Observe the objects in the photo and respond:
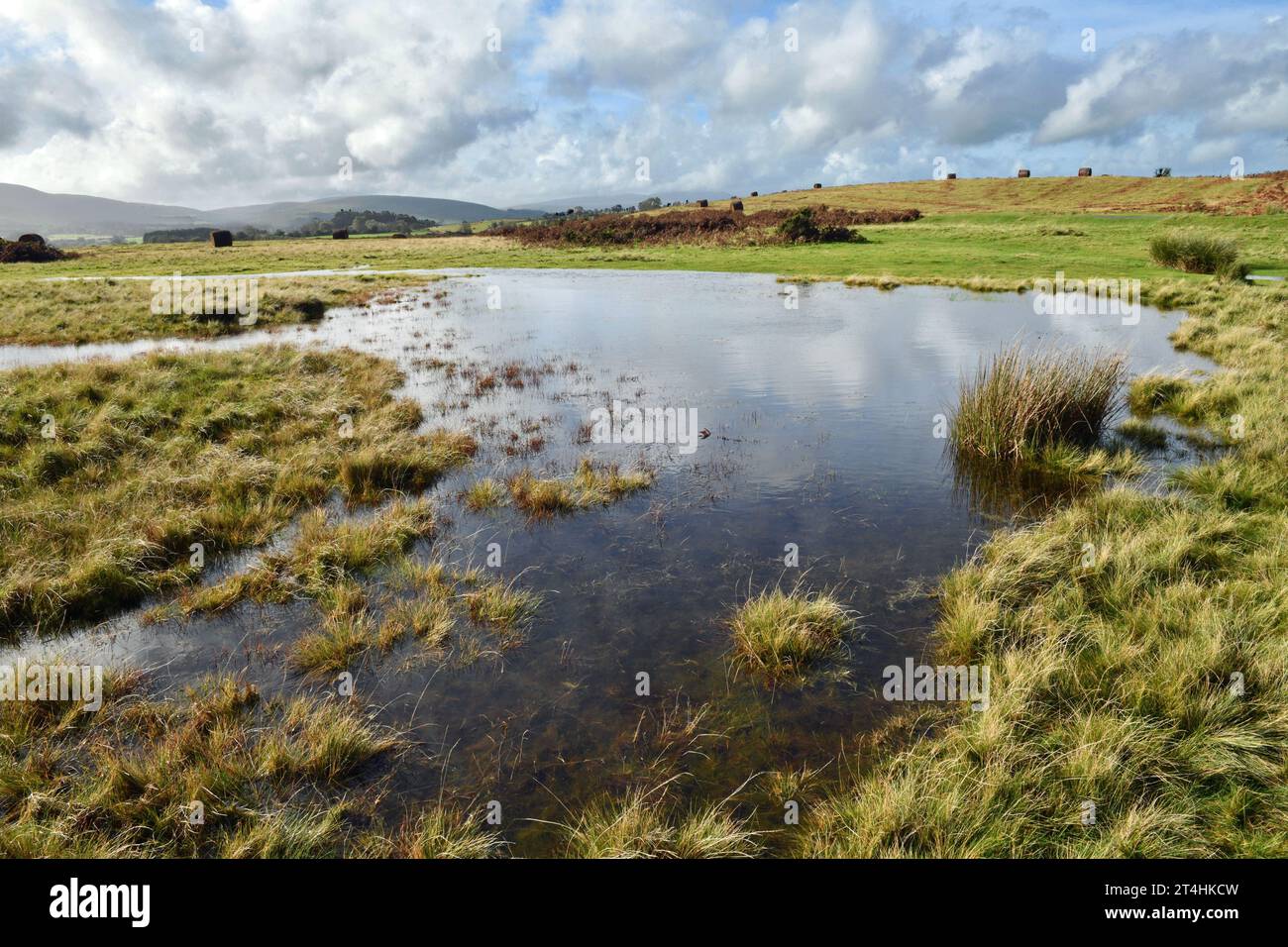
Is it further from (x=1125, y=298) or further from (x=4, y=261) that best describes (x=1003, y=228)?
(x=4, y=261)

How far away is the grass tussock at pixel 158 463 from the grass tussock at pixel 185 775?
113 inches

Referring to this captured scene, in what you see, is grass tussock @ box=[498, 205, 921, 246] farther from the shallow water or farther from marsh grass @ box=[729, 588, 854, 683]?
marsh grass @ box=[729, 588, 854, 683]

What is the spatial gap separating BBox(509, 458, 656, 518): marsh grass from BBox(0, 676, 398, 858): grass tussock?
5444mm

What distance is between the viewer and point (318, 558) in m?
9.09

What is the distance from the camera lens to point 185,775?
17.6 feet

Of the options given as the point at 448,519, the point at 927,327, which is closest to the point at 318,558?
the point at 448,519

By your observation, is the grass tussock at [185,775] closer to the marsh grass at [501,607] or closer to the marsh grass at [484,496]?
the marsh grass at [501,607]

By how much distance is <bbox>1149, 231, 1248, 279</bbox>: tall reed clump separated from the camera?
116 feet

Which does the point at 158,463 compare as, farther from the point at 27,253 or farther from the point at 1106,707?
the point at 27,253

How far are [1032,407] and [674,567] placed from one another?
8.70 m

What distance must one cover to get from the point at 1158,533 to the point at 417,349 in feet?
76.9

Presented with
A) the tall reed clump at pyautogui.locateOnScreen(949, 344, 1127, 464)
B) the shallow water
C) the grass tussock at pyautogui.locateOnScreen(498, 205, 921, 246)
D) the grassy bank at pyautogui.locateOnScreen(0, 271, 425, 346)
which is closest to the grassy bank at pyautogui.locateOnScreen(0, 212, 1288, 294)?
the grass tussock at pyautogui.locateOnScreen(498, 205, 921, 246)
